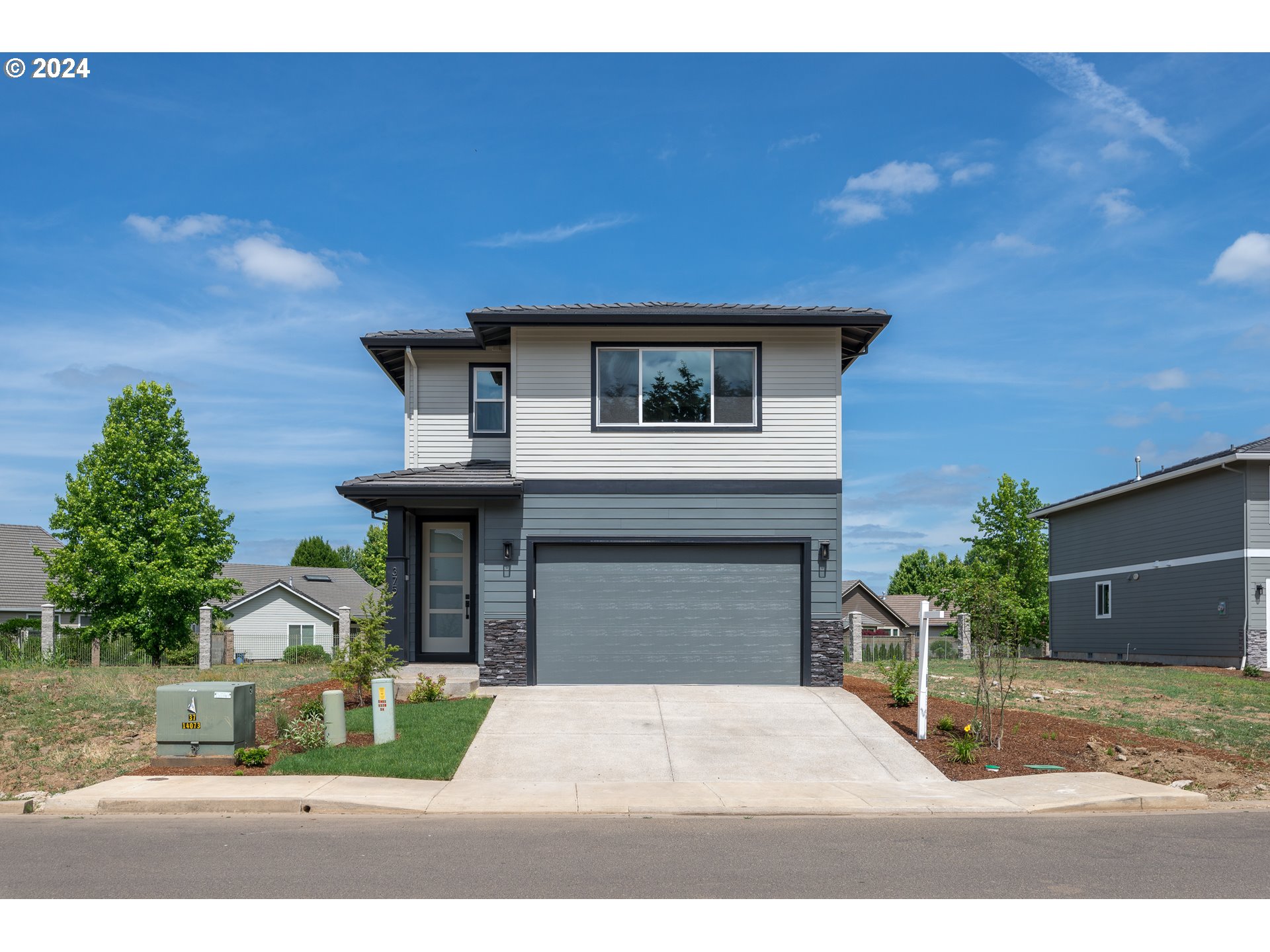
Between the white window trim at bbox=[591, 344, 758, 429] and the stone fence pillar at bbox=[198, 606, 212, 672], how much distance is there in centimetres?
1690

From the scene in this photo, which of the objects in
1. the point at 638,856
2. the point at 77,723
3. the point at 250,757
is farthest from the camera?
the point at 77,723

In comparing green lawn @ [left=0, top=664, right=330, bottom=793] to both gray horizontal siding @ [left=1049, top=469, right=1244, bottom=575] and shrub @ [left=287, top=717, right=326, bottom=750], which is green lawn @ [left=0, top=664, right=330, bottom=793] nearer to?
shrub @ [left=287, top=717, right=326, bottom=750]

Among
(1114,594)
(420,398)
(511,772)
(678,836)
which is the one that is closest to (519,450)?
(420,398)

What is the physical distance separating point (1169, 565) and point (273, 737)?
26.6 meters

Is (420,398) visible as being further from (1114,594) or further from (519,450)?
(1114,594)

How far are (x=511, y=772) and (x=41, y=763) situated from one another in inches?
226

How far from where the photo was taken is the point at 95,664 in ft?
93.1

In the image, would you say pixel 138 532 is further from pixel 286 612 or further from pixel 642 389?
pixel 642 389

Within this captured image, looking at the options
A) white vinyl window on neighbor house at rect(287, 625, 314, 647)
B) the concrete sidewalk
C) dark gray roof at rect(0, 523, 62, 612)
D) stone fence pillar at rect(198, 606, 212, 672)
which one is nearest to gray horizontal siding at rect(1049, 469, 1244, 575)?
the concrete sidewalk

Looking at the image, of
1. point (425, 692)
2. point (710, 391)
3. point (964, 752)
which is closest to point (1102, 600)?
point (710, 391)

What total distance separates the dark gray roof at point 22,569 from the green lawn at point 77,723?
1173 inches

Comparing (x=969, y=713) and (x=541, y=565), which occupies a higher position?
(x=541, y=565)

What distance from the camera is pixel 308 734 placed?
13.3m

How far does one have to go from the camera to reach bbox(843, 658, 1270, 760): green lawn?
14.8 metres
